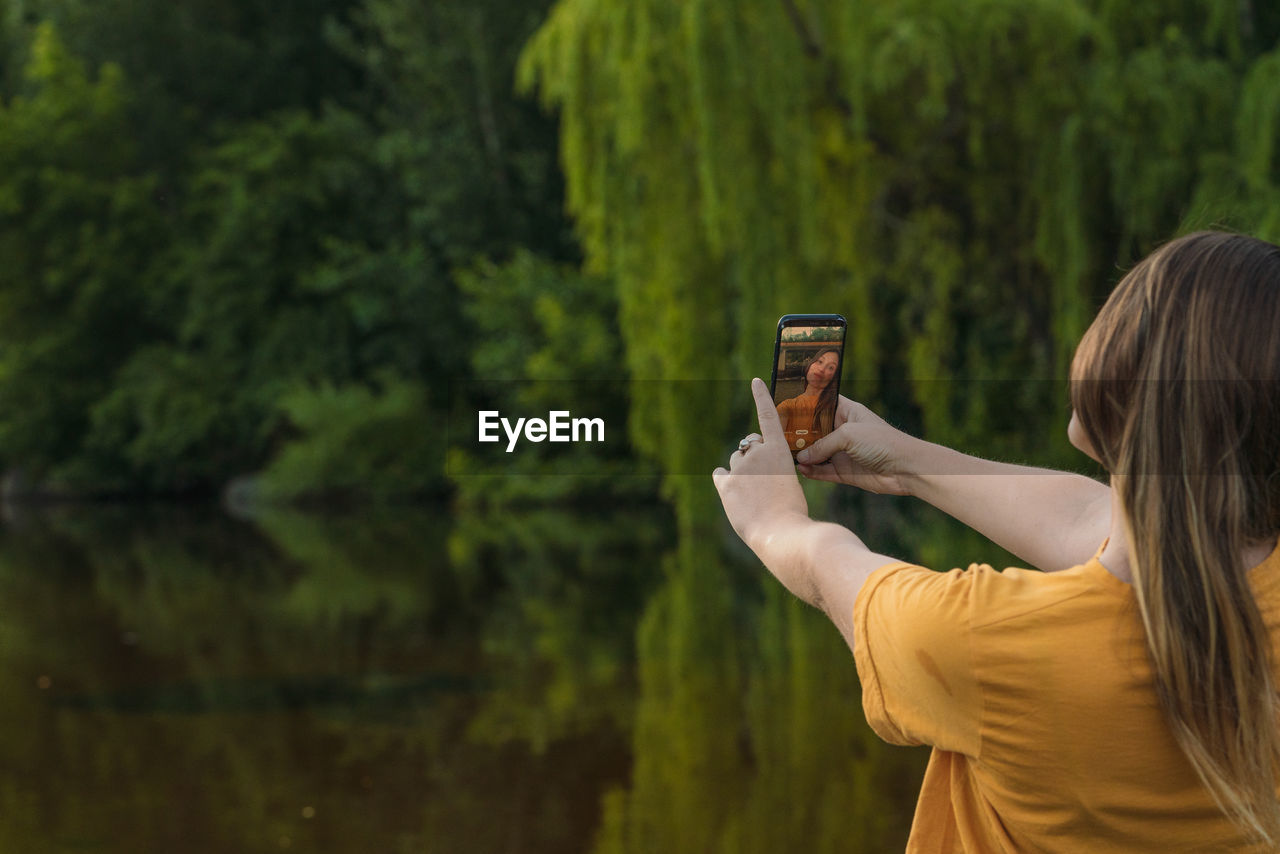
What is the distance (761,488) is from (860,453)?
28cm

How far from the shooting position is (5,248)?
22.5 metres

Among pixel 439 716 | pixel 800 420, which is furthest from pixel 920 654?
pixel 439 716

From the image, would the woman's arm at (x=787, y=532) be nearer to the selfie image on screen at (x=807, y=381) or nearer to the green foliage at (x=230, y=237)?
the selfie image on screen at (x=807, y=381)

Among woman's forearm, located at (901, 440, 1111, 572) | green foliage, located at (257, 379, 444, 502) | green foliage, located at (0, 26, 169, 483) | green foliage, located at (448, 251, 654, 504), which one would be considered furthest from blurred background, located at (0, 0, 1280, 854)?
green foliage, located at (0, 26, 169, 483)

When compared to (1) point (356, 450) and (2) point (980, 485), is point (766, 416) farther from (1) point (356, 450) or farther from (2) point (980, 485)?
(1) point (356, 450)

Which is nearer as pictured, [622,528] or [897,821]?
[897,821]

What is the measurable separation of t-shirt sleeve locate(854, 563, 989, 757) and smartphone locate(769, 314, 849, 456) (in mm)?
331

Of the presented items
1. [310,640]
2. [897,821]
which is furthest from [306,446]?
[897,821]

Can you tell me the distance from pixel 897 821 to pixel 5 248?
70.7ft

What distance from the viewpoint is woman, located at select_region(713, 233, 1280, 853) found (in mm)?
932

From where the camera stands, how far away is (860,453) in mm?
1398

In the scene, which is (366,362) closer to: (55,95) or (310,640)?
(55,95)

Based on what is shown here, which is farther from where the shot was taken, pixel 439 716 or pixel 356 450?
pixel 356 450

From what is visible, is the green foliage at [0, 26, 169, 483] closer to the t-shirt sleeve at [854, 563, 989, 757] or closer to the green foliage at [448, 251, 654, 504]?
the green foliage at [448, 251, 654, 504]
